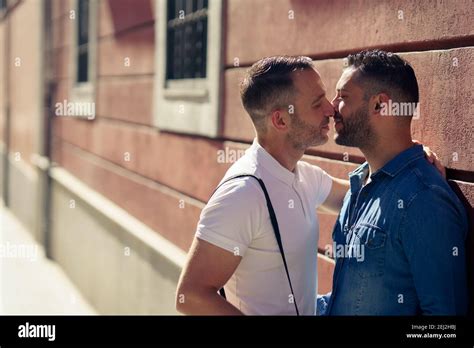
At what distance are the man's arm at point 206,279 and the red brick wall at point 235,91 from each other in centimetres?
94

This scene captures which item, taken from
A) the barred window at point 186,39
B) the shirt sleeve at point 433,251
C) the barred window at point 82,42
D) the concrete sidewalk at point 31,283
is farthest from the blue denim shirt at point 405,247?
the barred window at point 82,42

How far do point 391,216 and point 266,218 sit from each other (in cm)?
48

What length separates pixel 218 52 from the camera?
4867 millimetres

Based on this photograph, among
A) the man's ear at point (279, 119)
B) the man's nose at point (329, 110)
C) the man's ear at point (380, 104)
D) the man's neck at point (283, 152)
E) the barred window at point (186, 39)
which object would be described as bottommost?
the man's neck at point (283, 152)

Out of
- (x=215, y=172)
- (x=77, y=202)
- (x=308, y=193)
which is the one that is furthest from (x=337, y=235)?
(x=77, y=202)

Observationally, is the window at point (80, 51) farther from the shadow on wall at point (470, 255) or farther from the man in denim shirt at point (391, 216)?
the shadow on wall at point (470, 255)

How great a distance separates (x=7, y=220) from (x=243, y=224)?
11477 millimetres

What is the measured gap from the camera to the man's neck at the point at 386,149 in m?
2.63

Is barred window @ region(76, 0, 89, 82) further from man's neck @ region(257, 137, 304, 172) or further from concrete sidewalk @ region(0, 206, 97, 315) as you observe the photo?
man's neck @ region(257, 137, 304, 172)

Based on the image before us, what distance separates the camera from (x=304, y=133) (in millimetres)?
2836

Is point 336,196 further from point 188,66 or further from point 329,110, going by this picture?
point 188,66

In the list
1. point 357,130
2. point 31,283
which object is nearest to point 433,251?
point 357,130

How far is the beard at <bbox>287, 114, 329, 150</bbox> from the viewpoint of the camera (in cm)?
283
